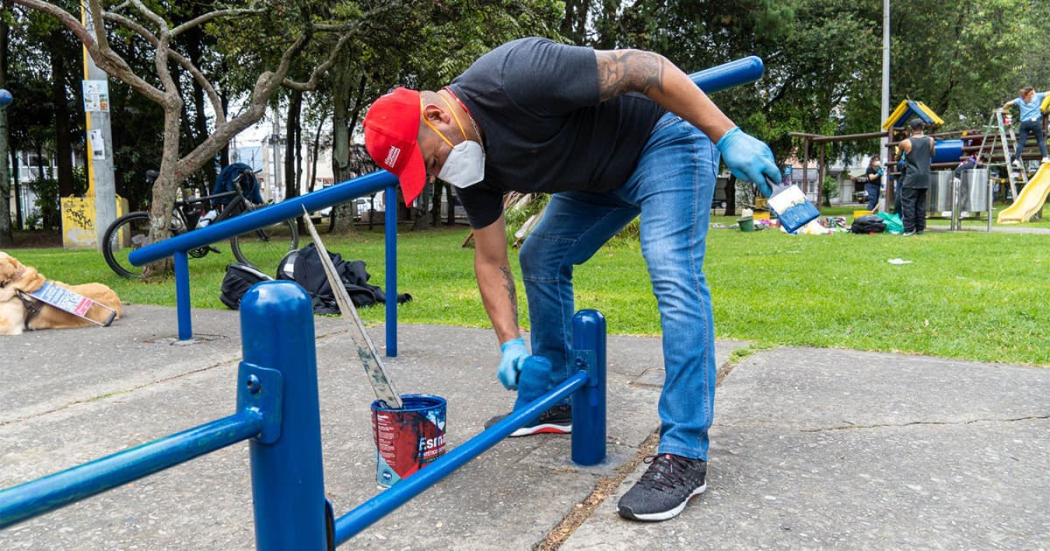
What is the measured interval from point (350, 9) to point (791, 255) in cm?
633

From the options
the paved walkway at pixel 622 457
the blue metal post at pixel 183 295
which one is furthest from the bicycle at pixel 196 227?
the paved walkway at pixel 622 457

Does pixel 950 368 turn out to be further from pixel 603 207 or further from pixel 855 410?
Answer: pixel 603 207

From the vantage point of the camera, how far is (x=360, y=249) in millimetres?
12070

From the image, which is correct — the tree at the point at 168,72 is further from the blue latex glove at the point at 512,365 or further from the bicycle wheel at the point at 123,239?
the blue latex glove at the point at 512,365

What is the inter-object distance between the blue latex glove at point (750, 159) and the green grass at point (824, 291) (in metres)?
2.18

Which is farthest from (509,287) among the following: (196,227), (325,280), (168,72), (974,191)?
(974,191)

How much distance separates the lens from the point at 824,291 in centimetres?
582

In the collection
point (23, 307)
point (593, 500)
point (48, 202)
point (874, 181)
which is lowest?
point (593, 500)

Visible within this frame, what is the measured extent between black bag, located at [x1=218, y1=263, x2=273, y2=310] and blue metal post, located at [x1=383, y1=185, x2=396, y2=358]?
7.05ft

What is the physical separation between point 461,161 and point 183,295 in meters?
2.66

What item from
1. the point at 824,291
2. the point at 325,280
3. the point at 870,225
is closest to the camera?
the point at 325,280

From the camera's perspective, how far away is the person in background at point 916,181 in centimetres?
1167

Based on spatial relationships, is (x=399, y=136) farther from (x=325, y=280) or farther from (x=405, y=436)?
(x=325, y=280)

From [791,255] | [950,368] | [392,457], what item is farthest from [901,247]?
[392,457]
